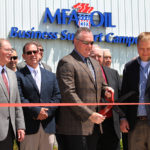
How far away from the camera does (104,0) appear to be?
10.4 m

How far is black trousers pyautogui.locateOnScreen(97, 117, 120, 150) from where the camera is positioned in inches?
176

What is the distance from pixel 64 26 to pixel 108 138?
18.8ft

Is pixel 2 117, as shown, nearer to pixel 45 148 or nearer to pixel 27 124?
pixel 27 124

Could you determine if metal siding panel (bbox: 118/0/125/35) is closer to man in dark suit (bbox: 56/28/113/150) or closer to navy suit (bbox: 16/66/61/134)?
navy suit (bbox: 16/66/61/134)

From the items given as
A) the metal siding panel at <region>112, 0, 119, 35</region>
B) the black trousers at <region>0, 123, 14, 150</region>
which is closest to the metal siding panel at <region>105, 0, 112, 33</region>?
the metal siding panel at <region>112, 0, 119, 35</region>

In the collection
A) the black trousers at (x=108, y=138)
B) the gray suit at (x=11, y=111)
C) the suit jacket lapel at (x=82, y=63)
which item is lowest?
the black trousers at (x=108, y=138)

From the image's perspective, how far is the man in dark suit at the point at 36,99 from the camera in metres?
4.14

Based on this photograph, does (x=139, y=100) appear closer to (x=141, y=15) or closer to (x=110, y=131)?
(x=110, y=131)

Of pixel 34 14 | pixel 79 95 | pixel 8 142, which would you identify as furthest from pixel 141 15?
pixel 8 142

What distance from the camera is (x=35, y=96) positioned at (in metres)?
4.22

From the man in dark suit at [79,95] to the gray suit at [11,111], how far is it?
464 mm

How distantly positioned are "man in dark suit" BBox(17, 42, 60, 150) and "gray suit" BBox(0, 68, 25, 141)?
8.1 inches

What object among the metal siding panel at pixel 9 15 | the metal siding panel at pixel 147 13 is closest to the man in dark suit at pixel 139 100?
the metal siding panel at pixel 9 15

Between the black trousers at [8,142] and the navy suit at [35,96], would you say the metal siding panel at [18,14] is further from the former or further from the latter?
the black trousers at [8,142]
